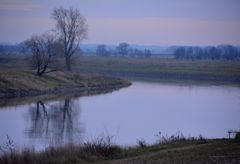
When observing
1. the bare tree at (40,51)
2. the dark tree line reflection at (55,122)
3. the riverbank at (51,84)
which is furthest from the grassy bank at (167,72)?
the dark tree line reflection at (55,122)

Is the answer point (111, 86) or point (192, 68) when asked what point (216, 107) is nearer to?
point (111, 86)

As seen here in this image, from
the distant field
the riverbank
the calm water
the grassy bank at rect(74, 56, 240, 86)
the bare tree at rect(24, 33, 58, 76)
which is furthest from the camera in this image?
the grassy bank at rect(74, 56, 240, 86)

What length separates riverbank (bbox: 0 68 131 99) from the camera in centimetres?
4375

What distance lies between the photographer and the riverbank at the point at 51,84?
43750 millimetres

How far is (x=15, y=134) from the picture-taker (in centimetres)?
2212

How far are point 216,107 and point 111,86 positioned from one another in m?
22.9

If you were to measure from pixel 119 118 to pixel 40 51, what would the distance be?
25.5 meters

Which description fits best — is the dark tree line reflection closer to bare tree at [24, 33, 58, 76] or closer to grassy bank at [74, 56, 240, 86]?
bare tree at [24, 33, 58, 76]

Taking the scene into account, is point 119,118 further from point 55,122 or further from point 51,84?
point 51,84

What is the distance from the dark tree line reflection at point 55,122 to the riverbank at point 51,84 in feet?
20.5

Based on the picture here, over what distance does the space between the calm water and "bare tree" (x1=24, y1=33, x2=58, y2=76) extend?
1152cm

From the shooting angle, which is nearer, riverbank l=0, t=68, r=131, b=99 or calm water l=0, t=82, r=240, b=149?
calm water l=0, t=82, r=240, b=149

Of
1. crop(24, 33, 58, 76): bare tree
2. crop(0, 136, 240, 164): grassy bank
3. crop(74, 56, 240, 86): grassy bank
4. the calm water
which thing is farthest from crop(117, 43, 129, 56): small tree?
crop(0, 136, 240, 164): grassy bank

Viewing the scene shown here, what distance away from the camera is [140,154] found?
41.7 feet
